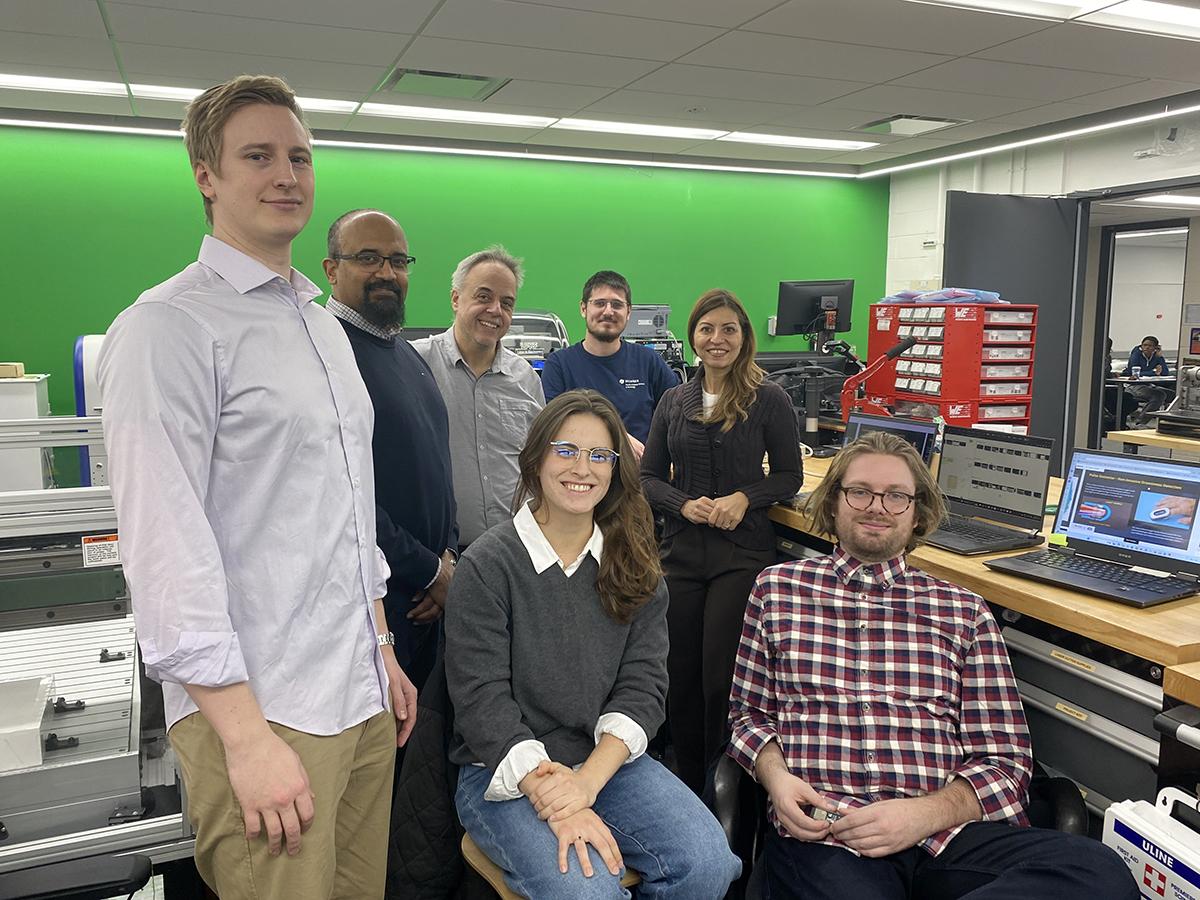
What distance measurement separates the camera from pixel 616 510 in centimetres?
196

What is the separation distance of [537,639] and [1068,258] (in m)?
6.30

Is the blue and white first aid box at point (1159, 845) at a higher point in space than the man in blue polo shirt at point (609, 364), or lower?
lower

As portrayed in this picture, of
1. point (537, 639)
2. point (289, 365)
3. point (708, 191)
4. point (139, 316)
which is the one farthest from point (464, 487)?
point (708, 191)

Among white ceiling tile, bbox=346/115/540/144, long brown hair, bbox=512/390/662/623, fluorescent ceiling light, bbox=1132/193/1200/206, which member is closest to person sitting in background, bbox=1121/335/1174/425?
fluorescent ceiling light, bbox=1132/193/1200/206

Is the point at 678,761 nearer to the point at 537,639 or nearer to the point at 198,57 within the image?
the point at 537,639

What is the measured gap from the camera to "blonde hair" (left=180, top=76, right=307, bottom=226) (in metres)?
1.27

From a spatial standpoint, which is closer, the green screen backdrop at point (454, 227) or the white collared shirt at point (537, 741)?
the white collared shirt at point (537, 741)

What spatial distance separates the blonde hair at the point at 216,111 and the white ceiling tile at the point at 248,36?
3.04 metres

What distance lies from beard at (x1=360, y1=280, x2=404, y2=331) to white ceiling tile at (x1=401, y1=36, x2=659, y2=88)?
97.9 inches

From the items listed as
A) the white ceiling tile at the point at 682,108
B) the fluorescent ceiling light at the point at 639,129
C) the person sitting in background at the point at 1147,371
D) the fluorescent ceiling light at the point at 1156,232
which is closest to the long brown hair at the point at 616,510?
the white ceiling tile at the point at 682,108

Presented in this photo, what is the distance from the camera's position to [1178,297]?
15.2 metres

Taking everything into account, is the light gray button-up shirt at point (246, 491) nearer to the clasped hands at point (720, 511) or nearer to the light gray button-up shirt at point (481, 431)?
the light gray button-up shirt at point (481, 431)

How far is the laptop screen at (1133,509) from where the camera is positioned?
2.02 metres

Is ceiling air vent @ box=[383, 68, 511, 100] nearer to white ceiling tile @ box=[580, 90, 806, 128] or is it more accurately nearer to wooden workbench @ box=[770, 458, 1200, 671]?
white ceiling tile @ box=[580, 90, 806, 128]
